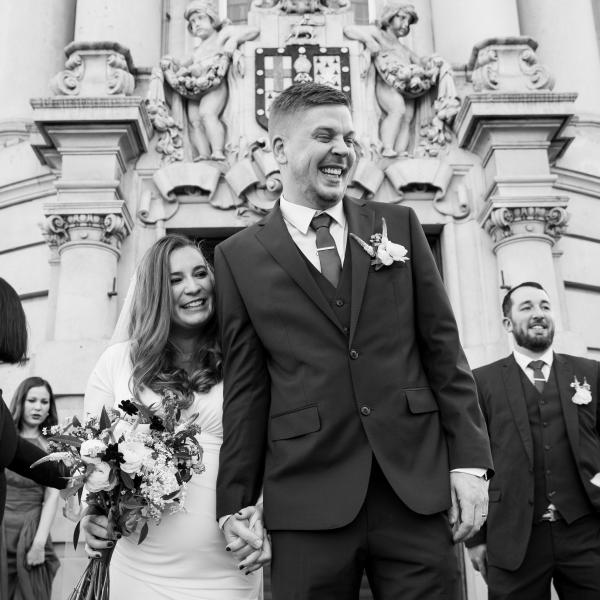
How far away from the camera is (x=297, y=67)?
26.8ft

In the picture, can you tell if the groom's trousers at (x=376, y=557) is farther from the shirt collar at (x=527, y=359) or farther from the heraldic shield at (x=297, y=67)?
the heraldic shield at (x=297, y=67)

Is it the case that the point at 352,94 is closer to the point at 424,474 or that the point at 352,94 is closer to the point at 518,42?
the point at 518,42

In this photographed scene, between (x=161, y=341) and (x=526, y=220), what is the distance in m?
4.93

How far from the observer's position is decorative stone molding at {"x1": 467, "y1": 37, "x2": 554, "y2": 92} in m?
8.02

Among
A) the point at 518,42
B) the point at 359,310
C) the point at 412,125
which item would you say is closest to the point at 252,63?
the point at 412,125

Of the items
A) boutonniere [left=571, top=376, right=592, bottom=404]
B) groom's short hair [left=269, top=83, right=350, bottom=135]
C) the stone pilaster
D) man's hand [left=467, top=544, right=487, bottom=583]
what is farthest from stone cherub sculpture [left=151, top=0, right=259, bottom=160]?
groom's short hair [left=269, top=83, right=350, bottom=135]

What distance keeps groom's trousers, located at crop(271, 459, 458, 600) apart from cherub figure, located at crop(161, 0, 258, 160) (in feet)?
18.7

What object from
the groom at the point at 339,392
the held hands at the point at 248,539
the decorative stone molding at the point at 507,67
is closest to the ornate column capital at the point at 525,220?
the decorative stone molding at the point at 507,67

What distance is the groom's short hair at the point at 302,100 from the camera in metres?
3.12

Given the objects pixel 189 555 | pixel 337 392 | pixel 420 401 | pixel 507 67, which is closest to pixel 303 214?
pixel 337 392

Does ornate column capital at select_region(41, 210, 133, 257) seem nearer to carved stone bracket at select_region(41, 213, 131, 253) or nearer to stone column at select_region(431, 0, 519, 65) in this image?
carved stone bracket at select_region(41, 213, 131, 253)

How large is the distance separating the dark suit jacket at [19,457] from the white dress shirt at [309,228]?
1.36 meters

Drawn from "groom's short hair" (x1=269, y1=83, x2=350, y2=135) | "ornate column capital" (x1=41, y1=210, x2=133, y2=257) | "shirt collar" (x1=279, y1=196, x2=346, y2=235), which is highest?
"ornate column capital" (x1=41, y1=210, x2=133, y2=257)

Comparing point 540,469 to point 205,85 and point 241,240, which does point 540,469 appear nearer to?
point 241,240
